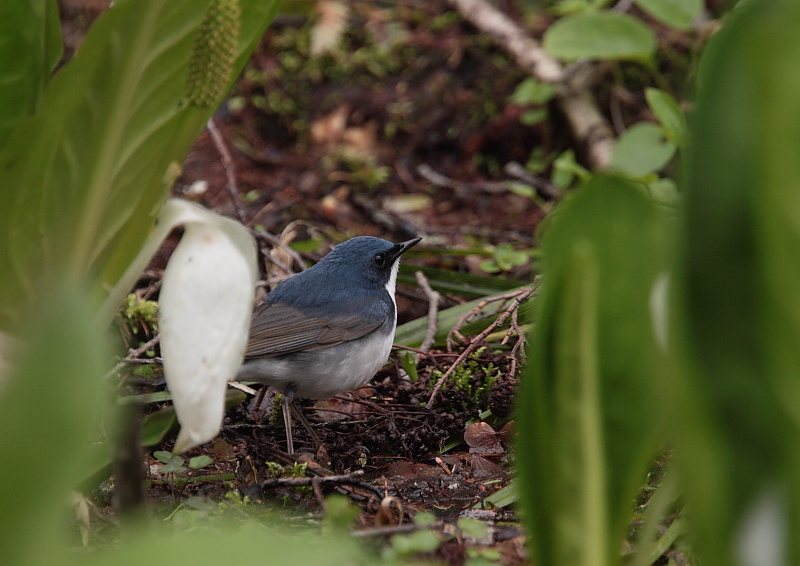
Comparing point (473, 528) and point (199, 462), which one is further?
point (199, 462)

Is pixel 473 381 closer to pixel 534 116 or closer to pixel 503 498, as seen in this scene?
pixel 503 498

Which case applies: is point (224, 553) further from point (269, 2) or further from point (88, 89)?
point (269, 2)

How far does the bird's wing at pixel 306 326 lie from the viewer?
3.63m

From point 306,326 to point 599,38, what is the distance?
6.78ft

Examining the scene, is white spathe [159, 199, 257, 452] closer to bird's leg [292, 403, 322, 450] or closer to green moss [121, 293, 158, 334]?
bird's leg [292, 403, 322, 450]

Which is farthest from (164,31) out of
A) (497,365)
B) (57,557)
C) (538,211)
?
(538,211)

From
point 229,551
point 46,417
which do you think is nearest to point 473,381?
point 229,551

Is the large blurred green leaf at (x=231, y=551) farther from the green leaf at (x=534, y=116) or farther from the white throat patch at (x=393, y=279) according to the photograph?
the green leaf at (x=534, y=116)

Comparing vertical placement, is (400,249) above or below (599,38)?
below

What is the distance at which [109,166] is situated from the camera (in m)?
2.07

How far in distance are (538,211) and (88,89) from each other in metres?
3.95

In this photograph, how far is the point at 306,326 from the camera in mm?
3770

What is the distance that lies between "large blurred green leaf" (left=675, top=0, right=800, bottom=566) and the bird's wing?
254cm

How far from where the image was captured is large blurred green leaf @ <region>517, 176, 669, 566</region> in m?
1.34
